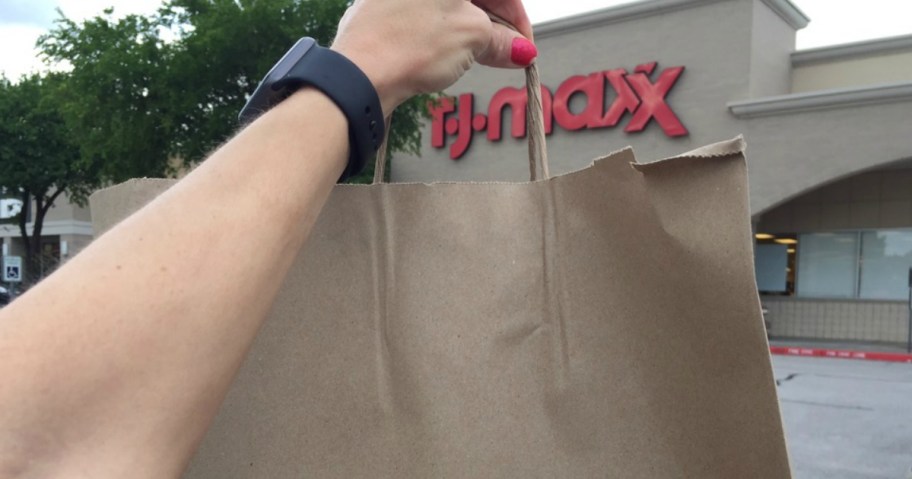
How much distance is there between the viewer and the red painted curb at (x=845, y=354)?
1154 centimetres

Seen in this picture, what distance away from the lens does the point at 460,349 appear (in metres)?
0.90

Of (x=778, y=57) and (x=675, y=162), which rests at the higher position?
(x=778, y=57)

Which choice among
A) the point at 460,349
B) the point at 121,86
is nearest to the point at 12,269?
the point at 121,86

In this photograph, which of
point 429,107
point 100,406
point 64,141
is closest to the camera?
point 100,406

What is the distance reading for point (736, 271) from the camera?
73cm

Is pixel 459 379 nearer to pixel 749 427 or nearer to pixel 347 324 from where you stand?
pixel 347 324

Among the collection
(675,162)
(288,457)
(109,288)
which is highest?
(675,162)

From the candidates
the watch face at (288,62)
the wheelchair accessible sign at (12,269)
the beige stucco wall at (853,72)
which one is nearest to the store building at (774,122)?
the beige stucco wall at (853,72)

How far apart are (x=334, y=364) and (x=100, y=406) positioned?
19.3 inches

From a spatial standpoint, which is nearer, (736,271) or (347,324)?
(736,271)

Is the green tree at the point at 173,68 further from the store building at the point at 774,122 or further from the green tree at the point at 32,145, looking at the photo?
the green tree at the point at 32,145

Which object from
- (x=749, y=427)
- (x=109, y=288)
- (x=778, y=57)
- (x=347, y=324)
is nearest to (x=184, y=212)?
(x=109, y=288)

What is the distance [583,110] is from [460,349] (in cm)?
1419

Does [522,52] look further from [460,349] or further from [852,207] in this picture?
[852,207]
